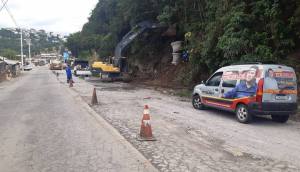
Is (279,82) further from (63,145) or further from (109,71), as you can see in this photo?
(109,71)

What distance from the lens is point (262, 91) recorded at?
10.6m

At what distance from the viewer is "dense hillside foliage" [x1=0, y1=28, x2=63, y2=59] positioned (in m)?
118

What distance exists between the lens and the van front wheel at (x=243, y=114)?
10.9 meters

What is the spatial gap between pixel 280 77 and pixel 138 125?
15.4 ft

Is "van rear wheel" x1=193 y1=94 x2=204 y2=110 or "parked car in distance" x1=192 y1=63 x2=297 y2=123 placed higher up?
"parked car in distance" x1=192 y1=63 x2=297 y2=123

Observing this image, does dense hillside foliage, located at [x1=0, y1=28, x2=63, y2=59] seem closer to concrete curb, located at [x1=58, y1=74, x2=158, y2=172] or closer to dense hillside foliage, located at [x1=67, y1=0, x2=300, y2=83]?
dense hillside foliage, located at [x1=67, y1=0, x2=300, y2=83]

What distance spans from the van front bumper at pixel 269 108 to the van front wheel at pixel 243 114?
18 centimetres

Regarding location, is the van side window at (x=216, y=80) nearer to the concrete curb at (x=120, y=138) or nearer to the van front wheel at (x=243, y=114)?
the van front wheel at (x=243, y=114)

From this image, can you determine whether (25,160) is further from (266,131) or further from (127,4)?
(127,4)

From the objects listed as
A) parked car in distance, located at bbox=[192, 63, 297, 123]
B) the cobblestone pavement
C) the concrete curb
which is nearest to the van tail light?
parked car in distance, located at bbox=[192, 63, 297, 123]

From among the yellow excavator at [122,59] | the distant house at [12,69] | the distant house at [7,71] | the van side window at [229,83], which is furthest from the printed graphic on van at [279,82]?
the distant house at [12,69]

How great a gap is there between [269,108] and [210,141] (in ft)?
10.5

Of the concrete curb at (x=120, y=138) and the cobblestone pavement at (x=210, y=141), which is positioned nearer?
the concrete curb at (x=120, y=138)

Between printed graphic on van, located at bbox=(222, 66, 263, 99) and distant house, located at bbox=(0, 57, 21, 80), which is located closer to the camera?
printed graphic on van, located at bbox=(222, 66, 263, 99)
